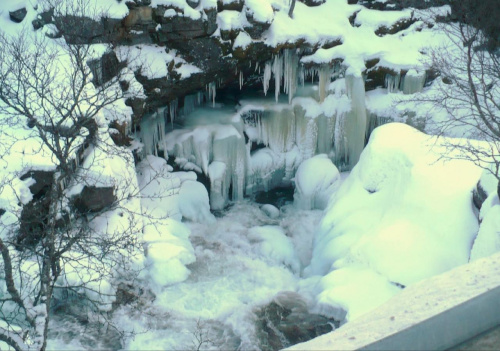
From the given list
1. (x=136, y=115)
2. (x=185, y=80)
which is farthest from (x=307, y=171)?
(x=136, y=115)

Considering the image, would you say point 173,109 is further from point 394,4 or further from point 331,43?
point 394,4

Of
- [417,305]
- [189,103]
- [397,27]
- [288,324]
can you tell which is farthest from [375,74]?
[417,305]

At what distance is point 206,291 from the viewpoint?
8891mm

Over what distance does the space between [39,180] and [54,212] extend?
2126mm

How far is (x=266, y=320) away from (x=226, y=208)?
16.3 ft

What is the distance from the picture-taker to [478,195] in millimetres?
8055

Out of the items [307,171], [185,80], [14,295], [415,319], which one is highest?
[415,319]

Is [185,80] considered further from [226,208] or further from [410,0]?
[410,0]

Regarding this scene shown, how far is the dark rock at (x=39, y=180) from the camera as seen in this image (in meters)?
7.06

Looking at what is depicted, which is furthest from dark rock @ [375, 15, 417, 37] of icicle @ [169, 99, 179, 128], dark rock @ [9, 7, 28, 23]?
dark rock @ [9, 7, 28, 23]

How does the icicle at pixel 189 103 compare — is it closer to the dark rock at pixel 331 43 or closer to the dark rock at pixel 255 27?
the dark rock at pixel 255 27

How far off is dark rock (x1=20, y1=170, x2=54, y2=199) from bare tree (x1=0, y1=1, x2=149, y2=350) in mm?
69

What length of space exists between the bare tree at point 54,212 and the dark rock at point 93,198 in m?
0.05

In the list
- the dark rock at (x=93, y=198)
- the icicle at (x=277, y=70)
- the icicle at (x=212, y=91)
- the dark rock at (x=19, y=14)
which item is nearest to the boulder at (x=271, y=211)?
the icicle at (x=277, y=70)
